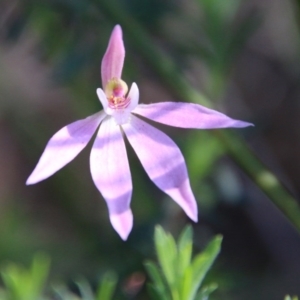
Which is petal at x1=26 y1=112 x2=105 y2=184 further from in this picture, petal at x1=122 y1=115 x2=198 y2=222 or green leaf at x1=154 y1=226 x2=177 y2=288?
green leaf at x1=154 y1=226 x2=177 y2=288

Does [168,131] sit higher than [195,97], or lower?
lower

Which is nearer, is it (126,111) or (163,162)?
(163,162)

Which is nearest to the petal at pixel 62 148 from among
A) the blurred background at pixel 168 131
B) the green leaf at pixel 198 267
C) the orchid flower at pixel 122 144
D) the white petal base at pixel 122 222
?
the orchid flower at pixel 122 144

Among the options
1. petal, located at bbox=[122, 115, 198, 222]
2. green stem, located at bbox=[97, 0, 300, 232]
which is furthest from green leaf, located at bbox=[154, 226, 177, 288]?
green stem, located at bbox=[97, 0, 300, 232]

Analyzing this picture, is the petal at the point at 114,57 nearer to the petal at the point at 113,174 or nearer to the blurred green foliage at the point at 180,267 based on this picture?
the petal at the point at 113,174

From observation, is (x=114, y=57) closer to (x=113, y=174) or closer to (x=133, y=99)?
(x=133, y=99)

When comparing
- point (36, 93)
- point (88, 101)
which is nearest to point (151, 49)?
point (88, 101)

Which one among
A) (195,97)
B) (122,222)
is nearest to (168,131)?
(195,97)
